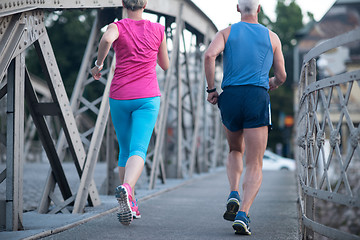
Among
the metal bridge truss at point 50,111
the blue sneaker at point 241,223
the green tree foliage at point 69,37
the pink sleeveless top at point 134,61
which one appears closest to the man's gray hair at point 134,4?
the pink sleeveless top at point 134,61

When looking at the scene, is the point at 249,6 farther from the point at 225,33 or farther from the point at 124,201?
the point at 124,201

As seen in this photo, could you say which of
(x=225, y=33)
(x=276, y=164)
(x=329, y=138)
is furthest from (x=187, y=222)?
(x=276, y=164)

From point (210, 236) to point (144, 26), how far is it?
183 centimetres

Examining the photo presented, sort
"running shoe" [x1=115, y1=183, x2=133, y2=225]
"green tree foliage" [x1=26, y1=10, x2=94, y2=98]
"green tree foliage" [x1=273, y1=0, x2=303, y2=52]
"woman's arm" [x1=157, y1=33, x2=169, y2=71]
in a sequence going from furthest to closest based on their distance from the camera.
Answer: "green tree foliage" [x1=273, y1=0, x2=303, y2=52]
"green tree foliage" [x1=26, y1=10, x2=94, y2=98]
"woman's arm" [x1=157, y1=33, x2=169, y2=71]
"running shoe" [x1=115, y1=183, x2=133, y2=225]

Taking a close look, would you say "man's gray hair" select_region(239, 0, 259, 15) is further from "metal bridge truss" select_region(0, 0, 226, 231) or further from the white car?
the white car

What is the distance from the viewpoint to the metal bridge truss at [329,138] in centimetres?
374

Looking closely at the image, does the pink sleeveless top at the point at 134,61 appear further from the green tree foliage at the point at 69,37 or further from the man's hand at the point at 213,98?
the green tree foliage at the point at 69,37

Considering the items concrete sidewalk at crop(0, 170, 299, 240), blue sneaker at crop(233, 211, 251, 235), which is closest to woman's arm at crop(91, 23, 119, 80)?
concrete sidewalk at crop(0, 170, 299, 240)

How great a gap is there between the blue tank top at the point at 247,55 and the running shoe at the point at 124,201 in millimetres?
1112

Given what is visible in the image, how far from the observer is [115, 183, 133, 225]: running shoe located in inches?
194

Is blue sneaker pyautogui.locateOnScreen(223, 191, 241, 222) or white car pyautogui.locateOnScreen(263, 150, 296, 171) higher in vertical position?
blue sneaker pyautogui.locateOnScreen(223, 191, 241, 222)

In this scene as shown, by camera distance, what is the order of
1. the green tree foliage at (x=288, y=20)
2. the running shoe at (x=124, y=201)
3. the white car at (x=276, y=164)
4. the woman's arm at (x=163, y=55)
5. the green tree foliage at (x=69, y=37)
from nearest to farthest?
the running shoe at (x=124, y=201), the woman's arm at (x=163, y=55), the white car at (x=276, y=164), the green tree foliage at (x=69, y=37), the green tree foliage at (x=288, y=20)

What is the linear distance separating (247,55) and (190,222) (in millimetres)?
1742

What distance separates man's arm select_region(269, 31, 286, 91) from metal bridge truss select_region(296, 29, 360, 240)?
0.18 meters
